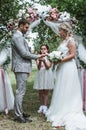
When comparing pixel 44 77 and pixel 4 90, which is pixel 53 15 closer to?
pixel 44 77

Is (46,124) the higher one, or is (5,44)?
(5,44)

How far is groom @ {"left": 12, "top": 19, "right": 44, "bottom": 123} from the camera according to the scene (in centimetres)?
808

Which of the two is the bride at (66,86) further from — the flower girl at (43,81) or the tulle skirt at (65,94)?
the flower girl at (43,81)

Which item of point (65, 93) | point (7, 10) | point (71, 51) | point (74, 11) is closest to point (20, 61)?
point (71, 51)

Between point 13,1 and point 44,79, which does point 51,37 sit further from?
point 44,79

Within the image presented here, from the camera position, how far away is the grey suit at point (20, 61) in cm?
→ 808

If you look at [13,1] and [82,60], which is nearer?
[82,60]

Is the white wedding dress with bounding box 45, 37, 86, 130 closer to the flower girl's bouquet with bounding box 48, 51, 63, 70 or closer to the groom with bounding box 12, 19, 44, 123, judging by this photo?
the flower girl's bouquet with bounding box 48, 51, 63, 70

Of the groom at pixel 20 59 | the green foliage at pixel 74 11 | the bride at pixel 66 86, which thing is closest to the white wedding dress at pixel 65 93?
the bride at pixel 66 86

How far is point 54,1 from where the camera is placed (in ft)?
43.3

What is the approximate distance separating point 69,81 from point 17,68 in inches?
45.5

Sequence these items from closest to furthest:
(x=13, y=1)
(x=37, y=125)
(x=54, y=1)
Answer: (x=37, y=125) < (x=13, y=1) < (x=54, y=1)

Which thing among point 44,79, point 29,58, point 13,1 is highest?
point 13,1

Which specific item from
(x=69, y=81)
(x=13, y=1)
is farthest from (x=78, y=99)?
(x=13, y=1)
